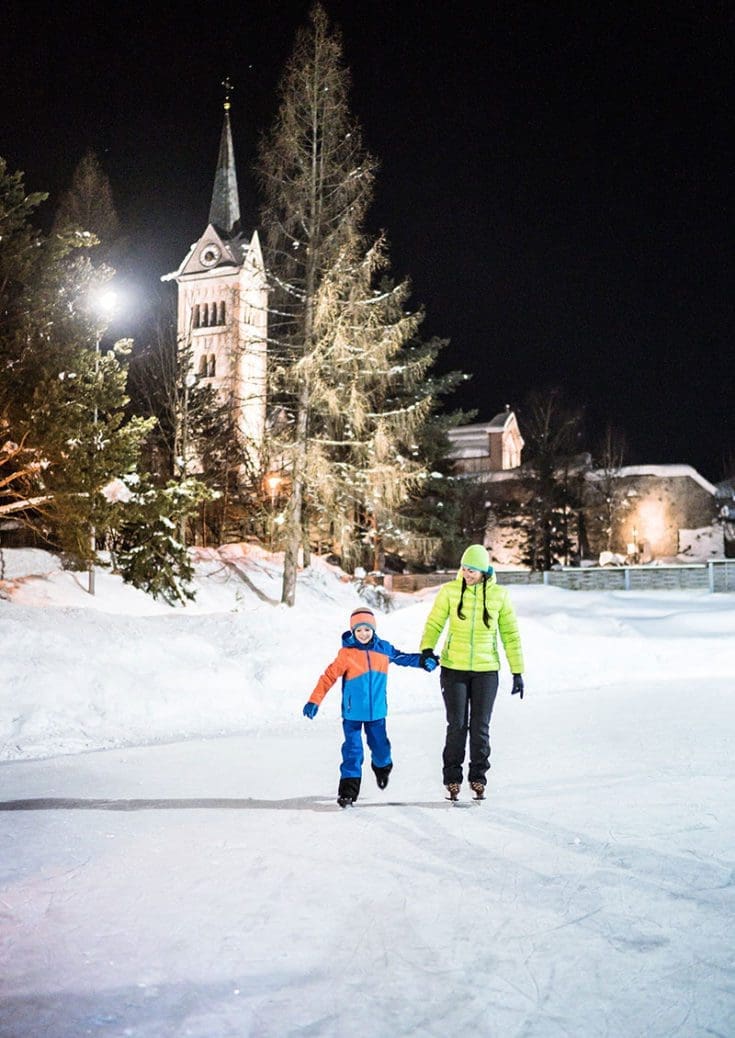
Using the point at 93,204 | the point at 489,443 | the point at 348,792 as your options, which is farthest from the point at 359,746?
the point at 489,443

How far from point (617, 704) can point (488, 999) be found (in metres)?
9.95

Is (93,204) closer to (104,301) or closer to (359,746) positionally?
(104,301)

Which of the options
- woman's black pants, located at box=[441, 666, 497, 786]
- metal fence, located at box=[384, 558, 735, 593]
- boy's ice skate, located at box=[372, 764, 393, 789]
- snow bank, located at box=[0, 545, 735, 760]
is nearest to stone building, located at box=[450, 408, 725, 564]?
metal fence, located at box=[384, 558, 735, 593]

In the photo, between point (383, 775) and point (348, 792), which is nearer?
point (348, 792)

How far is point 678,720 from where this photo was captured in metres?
10.6

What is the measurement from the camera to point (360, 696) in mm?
6453

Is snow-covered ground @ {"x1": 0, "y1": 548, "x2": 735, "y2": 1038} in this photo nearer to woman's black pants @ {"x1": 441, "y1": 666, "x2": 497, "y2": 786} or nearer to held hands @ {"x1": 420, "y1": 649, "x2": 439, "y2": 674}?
woman's black pants @ {"x1": 441, "y1": 666, "x2": 497, "y2": 786}

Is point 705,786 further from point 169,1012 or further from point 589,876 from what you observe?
point 169,1012

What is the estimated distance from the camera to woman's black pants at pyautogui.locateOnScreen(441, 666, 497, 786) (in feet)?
21.6

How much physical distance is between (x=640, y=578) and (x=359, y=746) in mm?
27720

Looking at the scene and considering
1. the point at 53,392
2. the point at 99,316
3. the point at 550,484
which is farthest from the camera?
the point at 550,484

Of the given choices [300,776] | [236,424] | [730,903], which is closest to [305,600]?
[236,424]

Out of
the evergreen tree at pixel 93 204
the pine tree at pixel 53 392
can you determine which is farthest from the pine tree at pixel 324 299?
the evergreen tree at pixel 93 204

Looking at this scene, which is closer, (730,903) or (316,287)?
(730,903)
